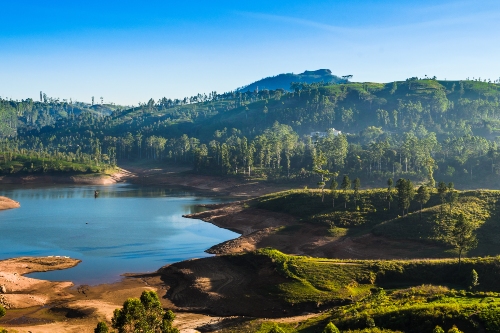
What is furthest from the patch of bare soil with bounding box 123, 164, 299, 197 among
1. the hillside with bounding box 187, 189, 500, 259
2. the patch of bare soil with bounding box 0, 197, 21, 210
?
the patch of bare soil with bounding box 0, 197, 21, 210

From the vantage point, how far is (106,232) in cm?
10119

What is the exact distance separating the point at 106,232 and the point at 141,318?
64.4m

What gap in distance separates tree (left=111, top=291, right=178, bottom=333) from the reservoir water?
28355mm

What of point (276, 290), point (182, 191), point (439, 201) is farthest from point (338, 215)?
point (182, 191)

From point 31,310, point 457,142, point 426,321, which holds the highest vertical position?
point 457,142

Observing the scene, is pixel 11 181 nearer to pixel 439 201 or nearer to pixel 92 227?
pixel 92 227

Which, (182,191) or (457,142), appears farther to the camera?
(457,142)

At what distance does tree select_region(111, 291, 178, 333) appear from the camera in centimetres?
4028

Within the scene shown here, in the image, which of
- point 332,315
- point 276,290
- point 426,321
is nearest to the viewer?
point 426,321

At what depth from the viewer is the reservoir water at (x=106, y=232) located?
3051 inches

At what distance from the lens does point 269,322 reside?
52031 millimetres

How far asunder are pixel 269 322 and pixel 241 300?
29.1 feet

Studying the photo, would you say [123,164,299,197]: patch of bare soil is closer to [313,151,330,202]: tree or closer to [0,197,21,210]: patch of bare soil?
[313,151,330,202]: tree

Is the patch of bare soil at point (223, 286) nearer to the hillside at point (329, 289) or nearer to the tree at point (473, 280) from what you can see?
the hillside at point (329, 289)
